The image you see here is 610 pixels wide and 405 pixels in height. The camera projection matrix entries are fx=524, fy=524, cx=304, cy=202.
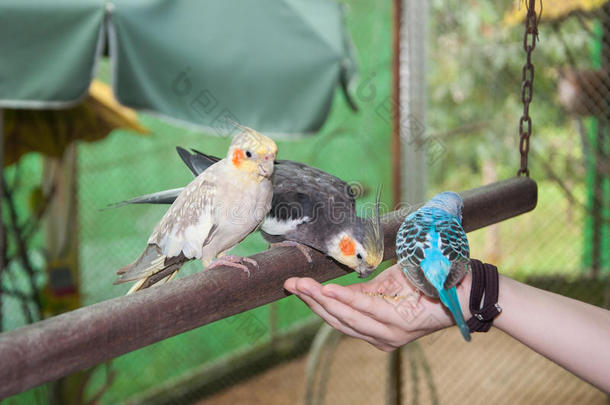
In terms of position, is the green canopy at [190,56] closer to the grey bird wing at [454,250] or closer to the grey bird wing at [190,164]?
the grey bird wing at [190,164]

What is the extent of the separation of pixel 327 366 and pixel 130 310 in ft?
4.84

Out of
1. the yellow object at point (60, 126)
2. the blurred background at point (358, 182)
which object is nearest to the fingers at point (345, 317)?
the blurred background at point (358, 182)

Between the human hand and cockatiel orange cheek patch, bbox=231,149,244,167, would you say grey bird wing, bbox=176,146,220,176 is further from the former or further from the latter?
the human hand

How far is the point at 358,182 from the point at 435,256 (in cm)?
153

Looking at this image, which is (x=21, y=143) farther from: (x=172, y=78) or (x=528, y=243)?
(x=528, y=243)

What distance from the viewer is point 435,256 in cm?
75

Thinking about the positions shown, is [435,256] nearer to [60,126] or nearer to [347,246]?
[347,246]

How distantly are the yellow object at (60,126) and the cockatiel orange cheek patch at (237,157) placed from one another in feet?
4.66

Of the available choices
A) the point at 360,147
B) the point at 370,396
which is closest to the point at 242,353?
the point at 370,396

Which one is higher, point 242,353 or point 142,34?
point 142,34

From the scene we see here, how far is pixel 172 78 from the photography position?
5.29ft

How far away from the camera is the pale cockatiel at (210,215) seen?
77cm

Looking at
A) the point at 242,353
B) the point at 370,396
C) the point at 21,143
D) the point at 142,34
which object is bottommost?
the point at 370,396

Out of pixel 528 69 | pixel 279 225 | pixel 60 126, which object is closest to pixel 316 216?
pixel 279 225
